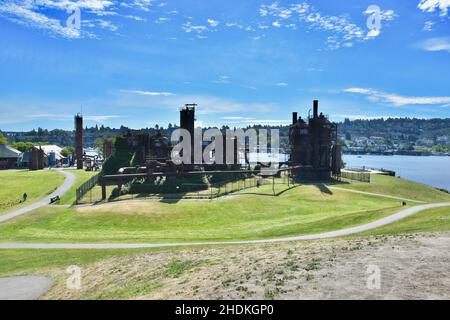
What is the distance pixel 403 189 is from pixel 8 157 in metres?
107

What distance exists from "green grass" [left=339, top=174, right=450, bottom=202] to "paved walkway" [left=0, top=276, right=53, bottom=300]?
175 feet

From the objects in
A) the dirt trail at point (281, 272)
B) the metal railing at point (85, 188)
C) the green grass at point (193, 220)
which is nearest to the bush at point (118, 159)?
the metal railing at point (85, 188)

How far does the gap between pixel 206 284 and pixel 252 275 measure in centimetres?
209

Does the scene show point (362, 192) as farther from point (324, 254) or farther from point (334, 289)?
point (334, 289)

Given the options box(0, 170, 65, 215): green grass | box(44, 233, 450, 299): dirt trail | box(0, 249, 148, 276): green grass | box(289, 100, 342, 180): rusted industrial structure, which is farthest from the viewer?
box(289, 100, 342, 180): rusted industrial structure

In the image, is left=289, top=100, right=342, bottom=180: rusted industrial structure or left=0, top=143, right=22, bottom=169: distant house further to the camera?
left=0, top=143, right=22, bottom=169: distant house

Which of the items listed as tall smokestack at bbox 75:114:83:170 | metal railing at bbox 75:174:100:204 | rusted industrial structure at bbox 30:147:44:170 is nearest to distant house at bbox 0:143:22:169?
rusted industrial structure at bbox 30:147:44:170

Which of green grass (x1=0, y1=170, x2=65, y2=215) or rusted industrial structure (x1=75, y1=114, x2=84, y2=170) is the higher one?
rusted industrial structure (x1=75, y1=114, x2=84, y2=170)

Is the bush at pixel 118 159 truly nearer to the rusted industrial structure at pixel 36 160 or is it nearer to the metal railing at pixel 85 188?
the metal railing at pixel 85 188

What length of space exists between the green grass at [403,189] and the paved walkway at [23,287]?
53445 millimetres

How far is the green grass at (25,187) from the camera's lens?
50.0 m

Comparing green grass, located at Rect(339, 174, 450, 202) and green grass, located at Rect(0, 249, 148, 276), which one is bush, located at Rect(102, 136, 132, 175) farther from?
green grass, located at Rect(339, 174, 450, 202)

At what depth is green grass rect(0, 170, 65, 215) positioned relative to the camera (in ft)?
164

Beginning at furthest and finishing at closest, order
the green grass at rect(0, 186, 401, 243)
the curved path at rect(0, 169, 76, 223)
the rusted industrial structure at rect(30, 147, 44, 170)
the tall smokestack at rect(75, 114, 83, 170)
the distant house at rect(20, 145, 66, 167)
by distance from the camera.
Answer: the distant house at rect(20, 145, 66, 167) → the tall smokestack at rect(75, 114, 83, 170) → the rusted industrial structure at rect(30, 147, 44, 170) → the curved path at rect(0, 169, 76, 223) → the green grass at rect(0, 186, 401, 243)
